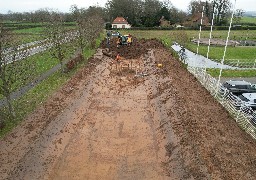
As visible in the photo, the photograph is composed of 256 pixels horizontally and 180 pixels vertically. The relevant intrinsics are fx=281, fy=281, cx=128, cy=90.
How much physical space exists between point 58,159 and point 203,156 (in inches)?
318

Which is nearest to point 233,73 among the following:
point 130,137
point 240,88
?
point 240,88

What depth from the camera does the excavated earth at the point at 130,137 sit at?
1473 centimetres

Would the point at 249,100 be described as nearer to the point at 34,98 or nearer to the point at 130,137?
the point at 130,137

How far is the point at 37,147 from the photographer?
17000 millimetres

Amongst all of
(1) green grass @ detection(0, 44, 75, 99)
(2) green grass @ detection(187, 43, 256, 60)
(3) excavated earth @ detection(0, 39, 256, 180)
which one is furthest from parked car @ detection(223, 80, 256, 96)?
(1) green grass @ detection(0, 44, 75, 99)

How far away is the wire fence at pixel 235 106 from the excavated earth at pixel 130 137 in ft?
1.50

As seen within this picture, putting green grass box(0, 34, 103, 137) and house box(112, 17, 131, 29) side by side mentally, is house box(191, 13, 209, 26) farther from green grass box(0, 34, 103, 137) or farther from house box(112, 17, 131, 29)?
green grass box(0, 34, 103, 137)

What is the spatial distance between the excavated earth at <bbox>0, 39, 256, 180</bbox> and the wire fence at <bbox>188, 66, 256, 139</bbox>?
1.50 feet

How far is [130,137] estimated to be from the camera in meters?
18.8

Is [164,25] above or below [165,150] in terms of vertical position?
above

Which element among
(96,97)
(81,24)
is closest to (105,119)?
(96,97)

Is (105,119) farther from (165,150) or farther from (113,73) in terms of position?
(113,73)

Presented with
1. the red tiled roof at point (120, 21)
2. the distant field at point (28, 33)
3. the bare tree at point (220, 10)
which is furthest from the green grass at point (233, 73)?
the bare tree at point (220, 10)

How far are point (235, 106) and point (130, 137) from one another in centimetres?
884
